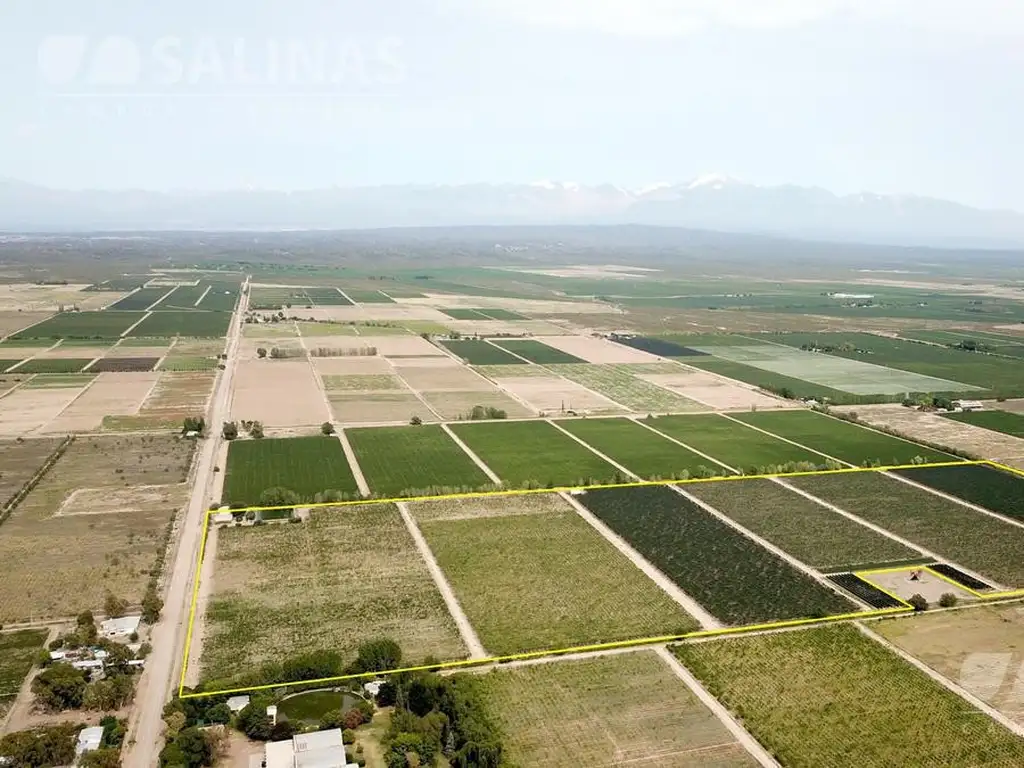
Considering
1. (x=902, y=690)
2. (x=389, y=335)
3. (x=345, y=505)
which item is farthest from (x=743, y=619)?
(x=389, y=335)

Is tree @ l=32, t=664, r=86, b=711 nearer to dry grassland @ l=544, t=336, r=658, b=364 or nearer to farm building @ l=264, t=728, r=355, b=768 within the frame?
farm building @ l=264, t=728, r=355, b=768

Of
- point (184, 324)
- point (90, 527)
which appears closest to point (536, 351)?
point (184, 324)

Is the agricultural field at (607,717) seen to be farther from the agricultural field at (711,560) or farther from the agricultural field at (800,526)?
the agricultural field at (800,526)

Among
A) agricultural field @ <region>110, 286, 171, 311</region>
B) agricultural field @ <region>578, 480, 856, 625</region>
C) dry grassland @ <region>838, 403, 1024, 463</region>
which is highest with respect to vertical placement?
agricultural field @ <region>110, 286, 171, 311</region>

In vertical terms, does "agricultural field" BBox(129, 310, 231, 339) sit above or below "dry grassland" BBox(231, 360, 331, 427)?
above

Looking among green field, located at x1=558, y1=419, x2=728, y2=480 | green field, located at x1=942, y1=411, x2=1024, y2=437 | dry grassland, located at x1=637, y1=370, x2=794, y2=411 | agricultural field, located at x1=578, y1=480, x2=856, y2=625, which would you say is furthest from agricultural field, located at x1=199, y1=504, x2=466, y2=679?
green field, located at x1=942, y1=411, x2=1024, y2=437

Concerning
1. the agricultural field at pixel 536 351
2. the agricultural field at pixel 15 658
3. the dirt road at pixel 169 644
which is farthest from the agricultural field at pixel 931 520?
the agricultural field at pixel 536 351
